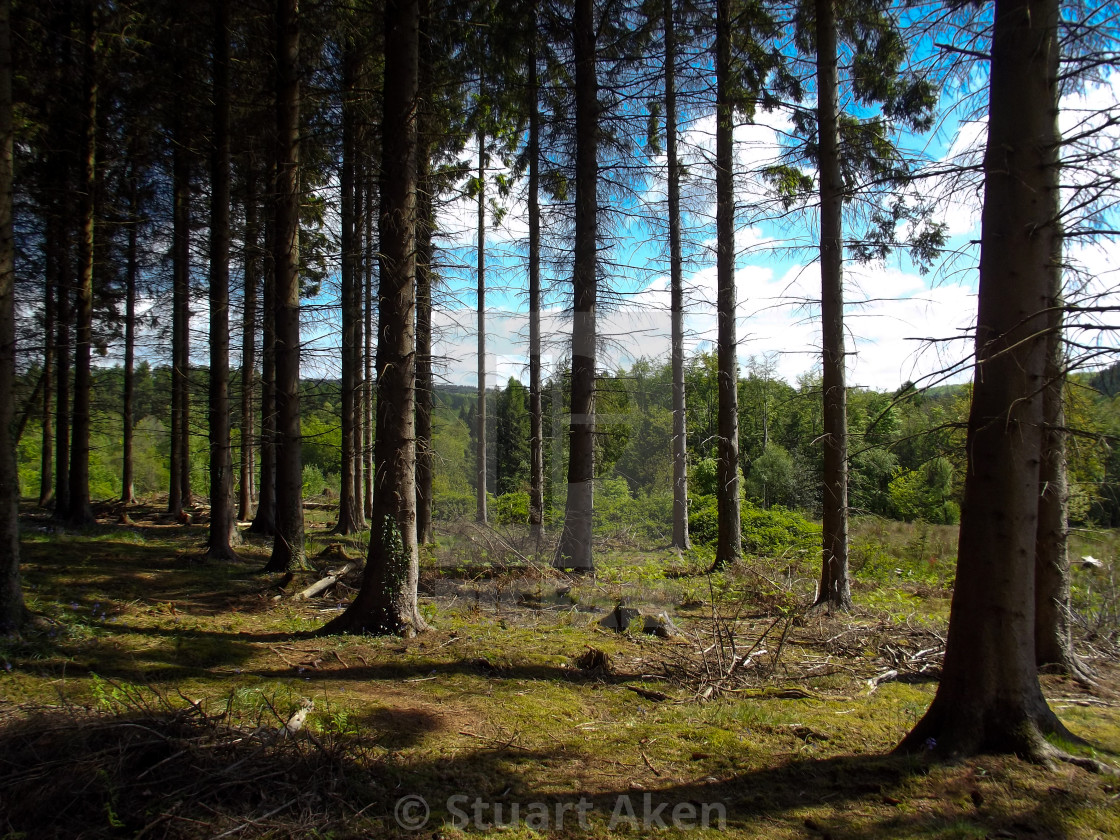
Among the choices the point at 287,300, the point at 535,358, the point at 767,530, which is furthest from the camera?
the point at 535,358

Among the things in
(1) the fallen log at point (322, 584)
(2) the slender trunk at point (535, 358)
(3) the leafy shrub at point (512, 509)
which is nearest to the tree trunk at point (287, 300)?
(1) the fallen log at point (322, 584)

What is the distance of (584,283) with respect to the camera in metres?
9.87

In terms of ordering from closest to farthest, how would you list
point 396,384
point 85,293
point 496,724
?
1. point 496,724
2. point 396,384
3. point 85,293

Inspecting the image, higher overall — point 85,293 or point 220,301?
point 85,293

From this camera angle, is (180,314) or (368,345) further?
(180,314)

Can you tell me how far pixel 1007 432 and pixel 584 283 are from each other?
278 inches

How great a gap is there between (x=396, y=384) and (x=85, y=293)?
981cm

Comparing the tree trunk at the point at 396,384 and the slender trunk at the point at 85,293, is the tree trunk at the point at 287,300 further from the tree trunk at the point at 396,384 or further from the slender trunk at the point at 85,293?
the slender trunk at the point at 85,293

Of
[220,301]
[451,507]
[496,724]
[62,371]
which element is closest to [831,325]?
[496,724]

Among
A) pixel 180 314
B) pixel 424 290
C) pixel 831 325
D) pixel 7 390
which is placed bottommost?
pixel 7 390

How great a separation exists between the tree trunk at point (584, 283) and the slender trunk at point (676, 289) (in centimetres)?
205

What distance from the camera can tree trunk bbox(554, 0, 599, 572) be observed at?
9.73 m

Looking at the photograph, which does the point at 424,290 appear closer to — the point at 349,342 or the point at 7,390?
the point at 349,342

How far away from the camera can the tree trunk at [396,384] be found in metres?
6.44
